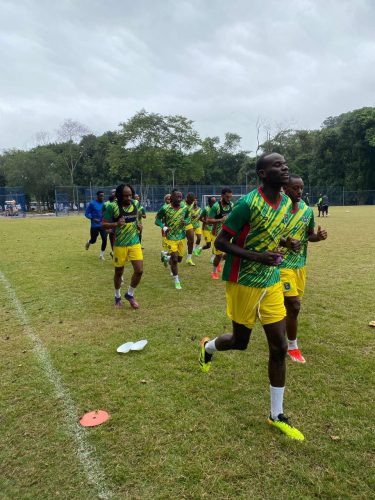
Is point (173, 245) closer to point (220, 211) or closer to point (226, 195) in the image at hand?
point (220, 211)

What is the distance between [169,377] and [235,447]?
1345mm

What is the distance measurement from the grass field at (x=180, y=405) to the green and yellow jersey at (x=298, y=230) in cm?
118

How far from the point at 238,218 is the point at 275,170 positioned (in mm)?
500

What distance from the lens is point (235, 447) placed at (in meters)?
3.23

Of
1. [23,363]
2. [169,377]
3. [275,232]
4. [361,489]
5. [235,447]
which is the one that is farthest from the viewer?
[23,363]

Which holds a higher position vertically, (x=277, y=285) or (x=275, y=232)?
(x=275, y=232)

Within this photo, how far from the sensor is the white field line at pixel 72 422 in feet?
9.51

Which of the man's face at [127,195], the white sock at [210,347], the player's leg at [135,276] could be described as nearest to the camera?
the white sock at [210,347]

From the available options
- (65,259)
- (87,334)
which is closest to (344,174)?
(65,259)

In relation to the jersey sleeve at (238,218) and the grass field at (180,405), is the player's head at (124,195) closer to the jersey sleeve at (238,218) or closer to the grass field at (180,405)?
the grass field at (180,405)

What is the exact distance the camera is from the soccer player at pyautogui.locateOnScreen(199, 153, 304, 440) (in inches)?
133

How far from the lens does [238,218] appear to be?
11.2ft

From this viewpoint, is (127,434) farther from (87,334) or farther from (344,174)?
(344,174)

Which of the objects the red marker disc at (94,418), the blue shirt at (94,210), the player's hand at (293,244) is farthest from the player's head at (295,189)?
the blue shirt at (94,210)
